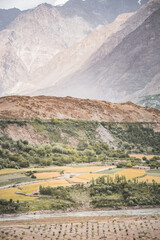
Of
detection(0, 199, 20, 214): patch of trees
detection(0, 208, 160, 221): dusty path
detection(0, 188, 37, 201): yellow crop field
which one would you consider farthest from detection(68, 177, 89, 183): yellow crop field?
detection(0, 199, 20, 214): patch of trees

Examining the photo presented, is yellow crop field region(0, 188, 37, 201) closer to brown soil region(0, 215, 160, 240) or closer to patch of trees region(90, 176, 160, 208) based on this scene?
brown soil region(0, 215, 160, 240)

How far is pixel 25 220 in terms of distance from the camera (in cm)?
3278

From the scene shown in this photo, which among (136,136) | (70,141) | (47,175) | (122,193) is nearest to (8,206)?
(122,193)

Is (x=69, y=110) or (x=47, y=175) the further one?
(x=69, y=110)

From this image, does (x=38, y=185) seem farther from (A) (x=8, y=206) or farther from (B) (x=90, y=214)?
(B) (x=90, y=214)

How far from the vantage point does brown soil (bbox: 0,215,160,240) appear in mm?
27859

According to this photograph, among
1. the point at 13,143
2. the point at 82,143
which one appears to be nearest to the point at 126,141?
the point at 82,143

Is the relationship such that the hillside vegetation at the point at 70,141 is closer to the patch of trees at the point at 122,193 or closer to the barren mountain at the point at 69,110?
the barren mountain at the point at 69,110

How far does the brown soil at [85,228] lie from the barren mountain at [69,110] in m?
53.0

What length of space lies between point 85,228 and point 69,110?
6667cm

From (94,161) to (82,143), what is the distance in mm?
12448

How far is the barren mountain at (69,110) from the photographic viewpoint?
87525mm

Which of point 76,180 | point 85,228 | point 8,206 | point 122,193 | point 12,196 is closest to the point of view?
point 85,228

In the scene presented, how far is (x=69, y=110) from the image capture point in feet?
313
